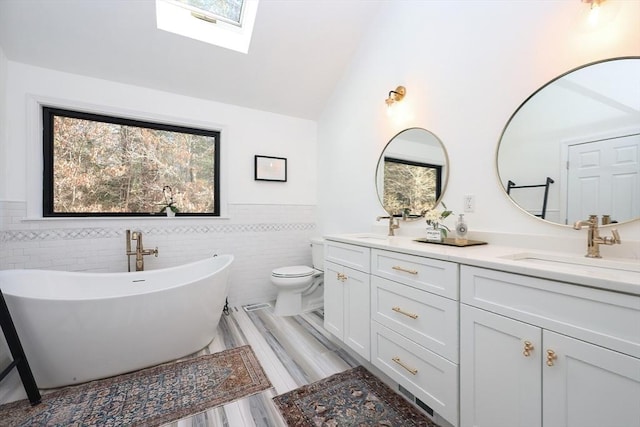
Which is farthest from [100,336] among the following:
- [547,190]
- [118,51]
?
[547,190]

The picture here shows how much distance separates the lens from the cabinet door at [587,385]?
30.7 inches

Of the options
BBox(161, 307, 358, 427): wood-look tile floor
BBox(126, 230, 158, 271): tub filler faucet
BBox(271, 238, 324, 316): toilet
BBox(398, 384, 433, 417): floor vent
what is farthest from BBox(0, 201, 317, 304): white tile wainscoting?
BBox(398, 384, 433, 417): floor vent

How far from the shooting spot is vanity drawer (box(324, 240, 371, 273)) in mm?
1780

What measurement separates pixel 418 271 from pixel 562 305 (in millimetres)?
588

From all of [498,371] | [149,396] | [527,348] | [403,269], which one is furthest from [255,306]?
[527,348]

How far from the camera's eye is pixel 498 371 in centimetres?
106

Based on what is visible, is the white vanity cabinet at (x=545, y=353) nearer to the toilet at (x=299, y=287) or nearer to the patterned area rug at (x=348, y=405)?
the patterned area rug at (x=348, y=405)

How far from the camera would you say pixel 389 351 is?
1.58 meters

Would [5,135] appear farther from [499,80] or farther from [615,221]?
[615,221]

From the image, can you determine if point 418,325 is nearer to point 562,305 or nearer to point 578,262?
point 562,305

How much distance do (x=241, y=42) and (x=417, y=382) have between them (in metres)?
3.03

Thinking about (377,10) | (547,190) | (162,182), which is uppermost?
(377,10)

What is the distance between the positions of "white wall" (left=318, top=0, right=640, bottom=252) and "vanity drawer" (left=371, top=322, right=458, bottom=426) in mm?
854

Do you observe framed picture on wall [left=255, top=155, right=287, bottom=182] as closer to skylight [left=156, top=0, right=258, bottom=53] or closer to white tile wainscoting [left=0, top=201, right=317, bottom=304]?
white tile wainscoting [left=0, top=201, right=317, bottom=304]
